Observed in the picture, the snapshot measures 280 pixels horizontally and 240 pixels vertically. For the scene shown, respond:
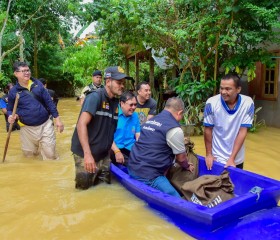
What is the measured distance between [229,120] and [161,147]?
34.7 inches

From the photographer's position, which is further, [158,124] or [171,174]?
[171,174]

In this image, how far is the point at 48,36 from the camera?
2017 centimetres

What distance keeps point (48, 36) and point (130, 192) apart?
710 inches

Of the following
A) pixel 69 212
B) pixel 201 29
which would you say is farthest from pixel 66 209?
pixel 201 29

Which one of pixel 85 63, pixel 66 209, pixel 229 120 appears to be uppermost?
pixel 85 63

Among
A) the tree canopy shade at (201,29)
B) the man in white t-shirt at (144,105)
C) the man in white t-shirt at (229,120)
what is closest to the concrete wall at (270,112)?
the tree canopy shade at (201,29)

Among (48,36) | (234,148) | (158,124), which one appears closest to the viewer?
(158,124)

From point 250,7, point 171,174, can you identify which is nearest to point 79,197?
point 171,174

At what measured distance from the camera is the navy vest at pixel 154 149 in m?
3.48

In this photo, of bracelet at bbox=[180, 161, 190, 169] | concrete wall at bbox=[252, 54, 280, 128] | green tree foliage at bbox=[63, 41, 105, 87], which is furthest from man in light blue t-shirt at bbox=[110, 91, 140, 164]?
green tree foliage at bbox=[63, 41, 105, 87]

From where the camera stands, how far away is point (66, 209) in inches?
151

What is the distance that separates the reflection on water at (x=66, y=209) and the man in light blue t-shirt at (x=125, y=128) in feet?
1.46

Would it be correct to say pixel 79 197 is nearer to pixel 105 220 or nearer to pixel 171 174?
pixel 105 220

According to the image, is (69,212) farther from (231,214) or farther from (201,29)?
(201,29)
